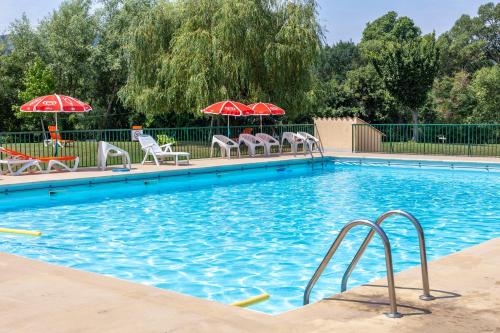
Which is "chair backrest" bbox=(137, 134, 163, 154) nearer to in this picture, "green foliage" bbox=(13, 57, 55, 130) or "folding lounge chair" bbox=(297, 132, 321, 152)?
"folding lounge chair" bbox=(297, 132, 321, 152)

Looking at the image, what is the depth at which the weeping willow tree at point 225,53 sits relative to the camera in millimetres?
22484

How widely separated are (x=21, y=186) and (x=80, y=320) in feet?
31.3

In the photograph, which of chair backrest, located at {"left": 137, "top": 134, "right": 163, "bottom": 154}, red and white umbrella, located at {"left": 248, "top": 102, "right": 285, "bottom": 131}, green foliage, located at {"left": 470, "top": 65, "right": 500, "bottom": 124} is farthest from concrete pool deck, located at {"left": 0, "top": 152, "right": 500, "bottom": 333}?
green foliage, located at {"left": 470, "top": 65, "right": 500, "bottom": 124}

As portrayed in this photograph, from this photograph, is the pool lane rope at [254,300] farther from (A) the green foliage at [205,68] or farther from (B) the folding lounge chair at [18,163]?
(A) the green foliage at [205,68]

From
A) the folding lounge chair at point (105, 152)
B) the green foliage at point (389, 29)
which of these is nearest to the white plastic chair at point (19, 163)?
the folding lounge chair at point (105, 152)

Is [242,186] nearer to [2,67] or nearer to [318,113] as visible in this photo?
[318,113]

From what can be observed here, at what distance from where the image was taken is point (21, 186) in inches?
502

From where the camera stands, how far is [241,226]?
9.76 m

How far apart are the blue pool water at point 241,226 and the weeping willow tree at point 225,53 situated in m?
7.02

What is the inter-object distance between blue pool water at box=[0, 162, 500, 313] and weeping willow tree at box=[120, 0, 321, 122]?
7021mm

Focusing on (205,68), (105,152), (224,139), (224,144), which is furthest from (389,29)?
(105,152)

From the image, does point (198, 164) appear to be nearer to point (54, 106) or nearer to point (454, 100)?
point (54, 106)

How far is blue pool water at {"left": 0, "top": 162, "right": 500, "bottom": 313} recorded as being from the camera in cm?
677

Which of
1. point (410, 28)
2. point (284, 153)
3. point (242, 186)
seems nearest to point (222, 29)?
point (284, 153)
